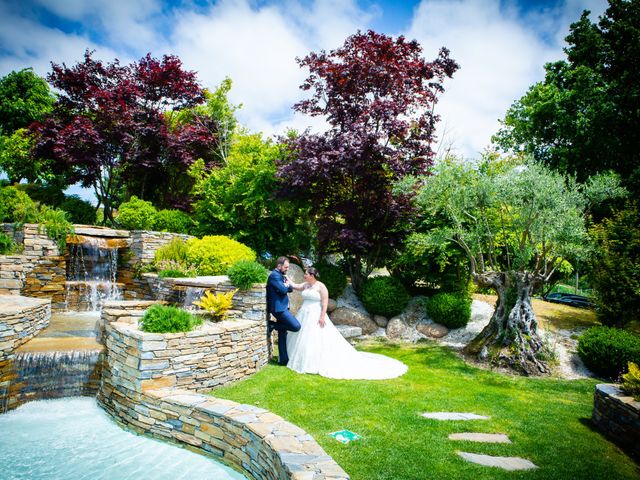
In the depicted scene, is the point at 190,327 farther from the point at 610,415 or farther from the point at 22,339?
the point at 610,415

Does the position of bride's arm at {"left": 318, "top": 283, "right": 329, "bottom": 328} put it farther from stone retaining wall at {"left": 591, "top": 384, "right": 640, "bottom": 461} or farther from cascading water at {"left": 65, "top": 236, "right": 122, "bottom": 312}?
cascading water at {"left": 65, "top": 236, "right": 122, "bottom": 312}

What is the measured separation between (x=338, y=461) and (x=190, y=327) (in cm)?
360

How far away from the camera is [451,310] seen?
1184cm

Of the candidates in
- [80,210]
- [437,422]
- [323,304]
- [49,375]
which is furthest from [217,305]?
[80,210]

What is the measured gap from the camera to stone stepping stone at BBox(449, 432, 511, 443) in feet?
16.9

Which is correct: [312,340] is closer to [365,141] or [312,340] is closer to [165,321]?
[165,321]

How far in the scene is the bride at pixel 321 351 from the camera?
7715mm

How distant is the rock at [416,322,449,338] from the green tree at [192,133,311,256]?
5.56 metres

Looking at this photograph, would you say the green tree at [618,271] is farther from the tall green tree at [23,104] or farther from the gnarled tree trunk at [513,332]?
the tall green tree at [23,104]

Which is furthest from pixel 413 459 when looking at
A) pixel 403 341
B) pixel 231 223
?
pixel 231 223

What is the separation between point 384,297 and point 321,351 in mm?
5015

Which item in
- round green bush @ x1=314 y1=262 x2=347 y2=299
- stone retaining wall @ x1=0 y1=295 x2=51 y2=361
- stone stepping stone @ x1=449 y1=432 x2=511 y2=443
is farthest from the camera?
round green bush @ x1=314 y1=262 x2=347 y2=299

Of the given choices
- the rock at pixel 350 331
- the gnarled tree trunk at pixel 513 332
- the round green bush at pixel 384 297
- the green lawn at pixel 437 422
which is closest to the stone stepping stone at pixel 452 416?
the green lawn at pixel 437 422

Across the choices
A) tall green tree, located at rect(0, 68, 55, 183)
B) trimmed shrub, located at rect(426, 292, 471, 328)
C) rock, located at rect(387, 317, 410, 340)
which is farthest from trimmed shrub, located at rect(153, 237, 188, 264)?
tall green tree, located at rect(0, 68, 55, 183)
